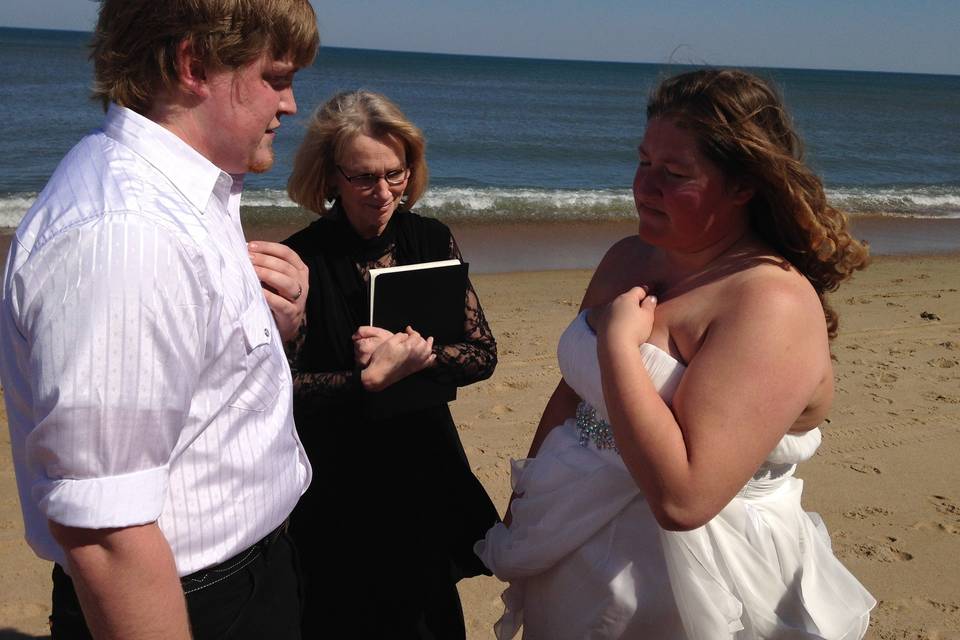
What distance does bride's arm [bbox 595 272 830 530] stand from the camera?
2021 mm

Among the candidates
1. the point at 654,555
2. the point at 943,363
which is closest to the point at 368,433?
the point at 654,555

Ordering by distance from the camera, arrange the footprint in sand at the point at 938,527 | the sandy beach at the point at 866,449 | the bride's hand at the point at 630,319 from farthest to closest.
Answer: the footprint in sand at the point at 938,527 → the sandy beach at the point at 866,449 → the bride's hand at the point at 630,319

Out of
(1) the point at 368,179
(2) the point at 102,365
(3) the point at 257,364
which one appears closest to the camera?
(2) the point at 102,365

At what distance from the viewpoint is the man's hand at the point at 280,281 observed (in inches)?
91.4

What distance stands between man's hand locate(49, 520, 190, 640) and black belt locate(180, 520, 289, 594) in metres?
0.17

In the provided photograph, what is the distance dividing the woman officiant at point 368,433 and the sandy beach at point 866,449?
3.31ft

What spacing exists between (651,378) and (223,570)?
1.07m

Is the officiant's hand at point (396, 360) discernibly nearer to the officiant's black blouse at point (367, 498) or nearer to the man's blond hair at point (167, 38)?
the officiant's black blouse at point (367, 498)

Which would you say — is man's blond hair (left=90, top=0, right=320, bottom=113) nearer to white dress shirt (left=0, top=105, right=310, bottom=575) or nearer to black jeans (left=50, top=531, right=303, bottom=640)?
white dress shirt (left=0, top=105, right=310, bottom=575)

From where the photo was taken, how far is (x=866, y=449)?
5.57 m

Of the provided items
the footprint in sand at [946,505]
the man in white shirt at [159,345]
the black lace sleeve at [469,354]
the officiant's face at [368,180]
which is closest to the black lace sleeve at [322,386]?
the black lace sleeve at [469,354]

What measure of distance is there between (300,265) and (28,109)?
2554cm

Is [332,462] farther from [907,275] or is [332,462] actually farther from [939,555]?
[907,275]

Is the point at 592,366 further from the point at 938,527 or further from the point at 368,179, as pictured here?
the point at 938,527
